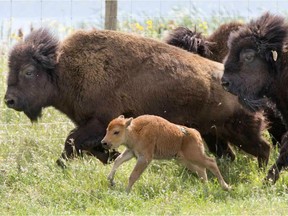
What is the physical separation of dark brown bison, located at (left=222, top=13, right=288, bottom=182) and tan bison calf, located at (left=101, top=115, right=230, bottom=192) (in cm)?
82

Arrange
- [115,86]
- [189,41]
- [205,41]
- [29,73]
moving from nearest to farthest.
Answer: [115,86] → [29,73] → [189,41] → [205,41]

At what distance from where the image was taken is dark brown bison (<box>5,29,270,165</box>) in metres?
11.1

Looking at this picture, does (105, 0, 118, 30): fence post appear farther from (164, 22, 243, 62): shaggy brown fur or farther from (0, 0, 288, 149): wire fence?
(164, 22, 243, 62): shaggy brown fur

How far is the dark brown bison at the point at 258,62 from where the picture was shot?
10445mm

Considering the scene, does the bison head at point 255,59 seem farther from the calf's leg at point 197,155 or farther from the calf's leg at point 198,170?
the calf's leg at point 198,170

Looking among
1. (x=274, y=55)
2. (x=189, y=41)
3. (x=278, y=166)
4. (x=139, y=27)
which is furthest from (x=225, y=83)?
(x=139, y=27)

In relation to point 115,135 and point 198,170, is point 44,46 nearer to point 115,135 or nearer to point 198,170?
point 115,135

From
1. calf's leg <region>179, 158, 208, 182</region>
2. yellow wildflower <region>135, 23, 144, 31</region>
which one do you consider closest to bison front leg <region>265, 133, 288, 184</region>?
calf's leg <region>179, 158, 208, 182</region>

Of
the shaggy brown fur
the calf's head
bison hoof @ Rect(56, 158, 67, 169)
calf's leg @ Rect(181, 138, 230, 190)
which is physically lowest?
bison hoof @ Rect(56, 158, 67, 169)

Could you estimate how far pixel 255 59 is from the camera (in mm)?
10492

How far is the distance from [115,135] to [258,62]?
1904 mm

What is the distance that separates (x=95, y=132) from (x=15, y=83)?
3.90ft

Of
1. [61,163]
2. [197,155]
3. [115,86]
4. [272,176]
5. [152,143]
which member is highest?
[115,86]

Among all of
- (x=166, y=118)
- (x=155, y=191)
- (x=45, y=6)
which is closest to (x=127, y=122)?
(x=155, y=191)
